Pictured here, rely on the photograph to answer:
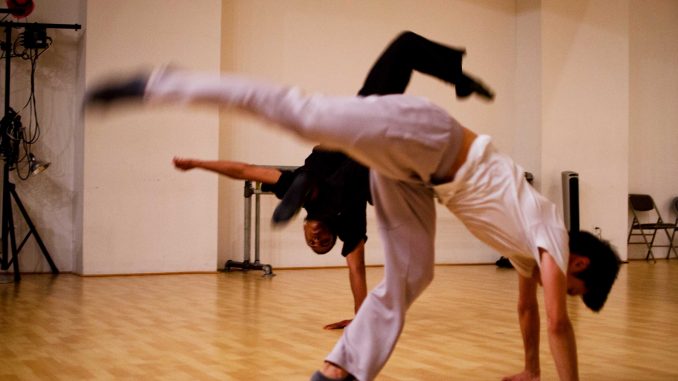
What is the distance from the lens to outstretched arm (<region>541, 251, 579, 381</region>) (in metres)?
2.25

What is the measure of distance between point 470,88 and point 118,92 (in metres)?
1.27

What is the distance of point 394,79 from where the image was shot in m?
2.95

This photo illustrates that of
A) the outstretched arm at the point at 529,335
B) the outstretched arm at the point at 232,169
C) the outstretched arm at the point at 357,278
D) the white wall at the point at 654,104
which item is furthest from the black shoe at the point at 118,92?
the white wall at the point at 654,104

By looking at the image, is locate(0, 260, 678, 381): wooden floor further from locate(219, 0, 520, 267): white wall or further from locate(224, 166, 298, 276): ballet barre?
locate(219, 0, 520, 267): white wall

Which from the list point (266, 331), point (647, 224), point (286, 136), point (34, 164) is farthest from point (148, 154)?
point (647, 224)

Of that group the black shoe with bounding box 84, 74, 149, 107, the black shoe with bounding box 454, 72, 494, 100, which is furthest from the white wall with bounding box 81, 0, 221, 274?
the black shoe with bounding box 84, 74, 149, 107

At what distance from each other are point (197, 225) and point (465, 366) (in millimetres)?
4874

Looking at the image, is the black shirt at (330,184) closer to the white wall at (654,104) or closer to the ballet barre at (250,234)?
the ballet barre at (250,234)

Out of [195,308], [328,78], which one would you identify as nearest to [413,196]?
[195,308]

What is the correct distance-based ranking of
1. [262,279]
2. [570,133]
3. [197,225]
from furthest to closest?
[570,133], [197,225], [262,279]

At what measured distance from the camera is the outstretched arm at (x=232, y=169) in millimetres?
2881

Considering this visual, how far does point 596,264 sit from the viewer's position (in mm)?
2439

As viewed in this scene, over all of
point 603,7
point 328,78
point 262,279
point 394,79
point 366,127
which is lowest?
point 262,279

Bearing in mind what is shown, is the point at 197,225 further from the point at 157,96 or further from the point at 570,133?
the point at 157,96
